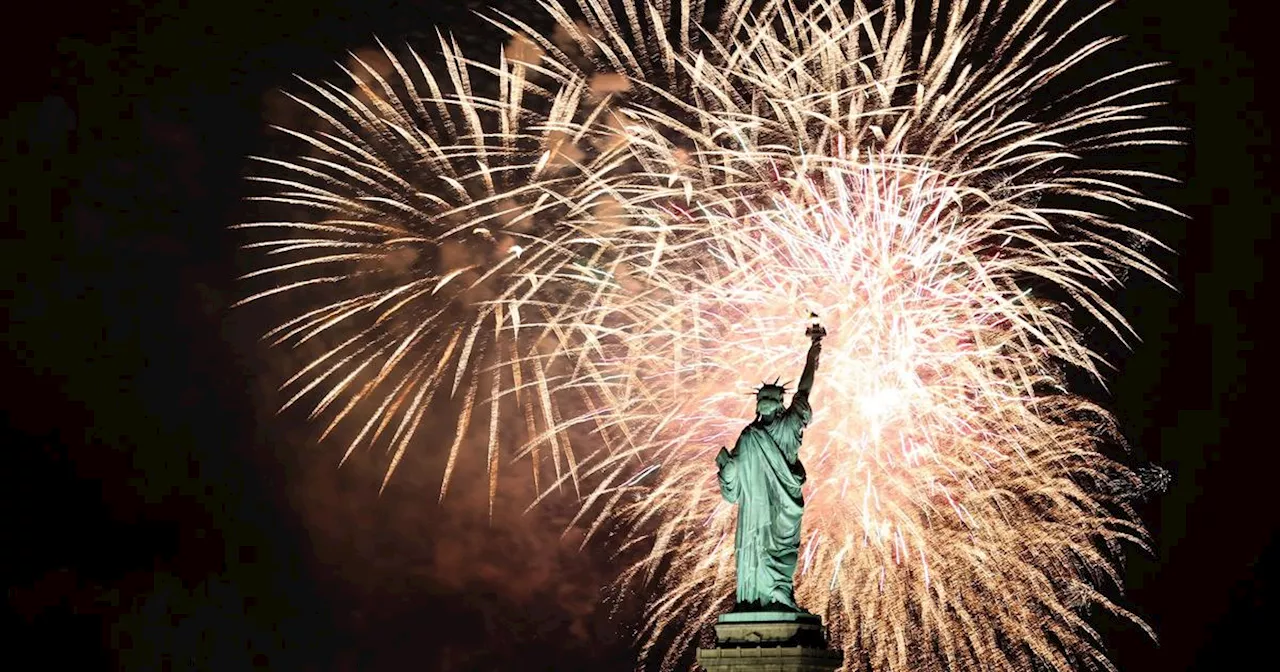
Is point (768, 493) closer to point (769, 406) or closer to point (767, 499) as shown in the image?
point (767, 499)

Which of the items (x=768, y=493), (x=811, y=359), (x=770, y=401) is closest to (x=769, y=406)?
(x=770, y=401)

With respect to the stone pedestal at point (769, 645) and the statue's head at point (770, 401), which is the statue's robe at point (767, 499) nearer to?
the statue's head at point (770, 401)

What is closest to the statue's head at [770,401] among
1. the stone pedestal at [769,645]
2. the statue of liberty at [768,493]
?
the statue of liberty at [768,493]

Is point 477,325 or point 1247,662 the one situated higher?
point 477,325

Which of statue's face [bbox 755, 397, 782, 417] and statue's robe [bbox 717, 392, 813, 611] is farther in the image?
statue's face [bbox 755, 397, 782, 417]

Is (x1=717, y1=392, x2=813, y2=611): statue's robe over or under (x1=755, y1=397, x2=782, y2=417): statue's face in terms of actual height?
under

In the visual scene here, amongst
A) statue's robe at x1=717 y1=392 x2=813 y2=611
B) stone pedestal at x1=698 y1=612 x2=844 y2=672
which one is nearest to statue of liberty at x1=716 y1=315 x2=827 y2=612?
statue's robe at x1=717 y1=392 x2=813 y2=611

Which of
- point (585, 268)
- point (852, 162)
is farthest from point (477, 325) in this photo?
point (852, 162)

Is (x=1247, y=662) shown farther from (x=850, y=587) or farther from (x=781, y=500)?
(x=781, y=500)

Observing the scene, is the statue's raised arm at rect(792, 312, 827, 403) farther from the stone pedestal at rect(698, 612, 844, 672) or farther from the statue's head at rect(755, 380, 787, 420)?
the stone pedestal at rect(698, 612, 844, 672)
